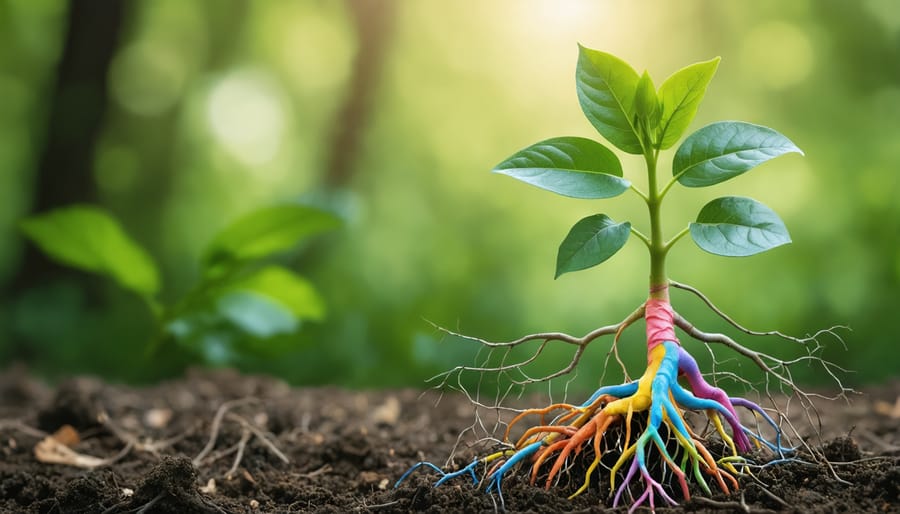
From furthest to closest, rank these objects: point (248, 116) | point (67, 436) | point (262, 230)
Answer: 1. point (248, 116)
2. point (262, 230)
3. point (67, 436)

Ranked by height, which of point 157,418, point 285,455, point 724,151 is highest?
point 724,151

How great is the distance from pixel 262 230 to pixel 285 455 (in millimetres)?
689

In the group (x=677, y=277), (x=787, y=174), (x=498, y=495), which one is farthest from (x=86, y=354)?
(x=787, y=174)

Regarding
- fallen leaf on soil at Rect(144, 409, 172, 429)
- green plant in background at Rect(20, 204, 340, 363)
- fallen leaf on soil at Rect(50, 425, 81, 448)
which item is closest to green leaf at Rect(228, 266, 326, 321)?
green plant in background at Rect(20, 204, 340, 363)

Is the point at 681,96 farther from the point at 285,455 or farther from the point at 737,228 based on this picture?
the point at 285,455

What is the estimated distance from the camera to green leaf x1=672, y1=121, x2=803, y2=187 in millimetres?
894

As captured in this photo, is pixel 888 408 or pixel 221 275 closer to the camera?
pixel 888 408

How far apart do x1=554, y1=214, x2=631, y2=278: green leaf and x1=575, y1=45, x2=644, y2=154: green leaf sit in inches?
5.1

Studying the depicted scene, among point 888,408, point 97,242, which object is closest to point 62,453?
point 97,242

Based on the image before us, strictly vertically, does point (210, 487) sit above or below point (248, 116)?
below

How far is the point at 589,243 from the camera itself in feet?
2.93

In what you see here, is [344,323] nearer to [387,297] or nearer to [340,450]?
[387,297]

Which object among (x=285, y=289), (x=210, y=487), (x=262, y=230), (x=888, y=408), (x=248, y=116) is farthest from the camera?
(x=248, y=116)

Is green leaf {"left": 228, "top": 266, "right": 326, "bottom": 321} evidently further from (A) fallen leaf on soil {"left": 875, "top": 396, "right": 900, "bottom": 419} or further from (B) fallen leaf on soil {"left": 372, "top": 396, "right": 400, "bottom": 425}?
(A) fallen leaf on soil {"left": 875, "top": 396, "right": 900, "bottom": 419}
